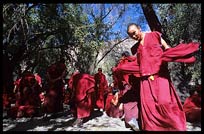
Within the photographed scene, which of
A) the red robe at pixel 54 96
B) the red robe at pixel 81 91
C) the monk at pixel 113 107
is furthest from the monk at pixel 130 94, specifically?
the red robe at pixel 54 96

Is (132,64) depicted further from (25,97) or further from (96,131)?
(25,97)

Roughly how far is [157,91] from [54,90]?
4.14 metres

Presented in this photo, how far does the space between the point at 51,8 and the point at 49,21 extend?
0.79 meters

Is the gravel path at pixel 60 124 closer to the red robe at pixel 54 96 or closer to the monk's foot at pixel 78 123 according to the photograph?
the monk's foot at pixel 78 123

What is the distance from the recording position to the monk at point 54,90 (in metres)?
8.44

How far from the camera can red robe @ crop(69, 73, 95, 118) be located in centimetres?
772

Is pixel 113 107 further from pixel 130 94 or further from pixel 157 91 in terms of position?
pixel 157 91

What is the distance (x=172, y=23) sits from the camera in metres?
10.5

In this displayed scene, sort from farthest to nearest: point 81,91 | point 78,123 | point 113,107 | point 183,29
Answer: point 183,29, point 113,107, point 81,91, point 78,123

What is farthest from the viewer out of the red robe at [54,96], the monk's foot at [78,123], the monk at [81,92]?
the red robe at [54,96]

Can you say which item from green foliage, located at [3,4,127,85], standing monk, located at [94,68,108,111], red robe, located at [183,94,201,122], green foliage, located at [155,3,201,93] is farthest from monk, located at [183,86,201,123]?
standing monk, located at [94,68,108,111]

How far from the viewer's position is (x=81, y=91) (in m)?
7.72

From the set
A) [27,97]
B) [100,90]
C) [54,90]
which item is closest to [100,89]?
[100,90]

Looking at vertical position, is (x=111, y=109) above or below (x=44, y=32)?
below
